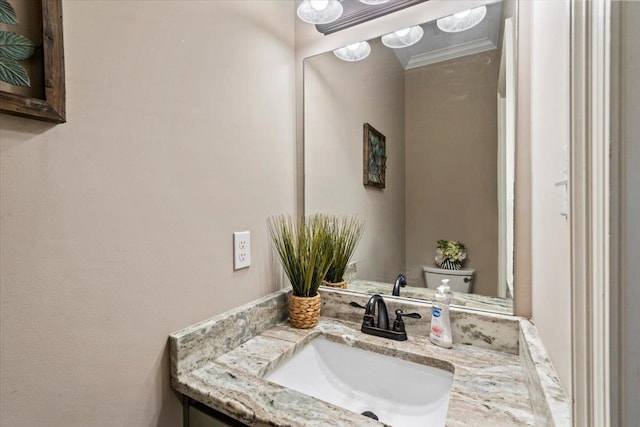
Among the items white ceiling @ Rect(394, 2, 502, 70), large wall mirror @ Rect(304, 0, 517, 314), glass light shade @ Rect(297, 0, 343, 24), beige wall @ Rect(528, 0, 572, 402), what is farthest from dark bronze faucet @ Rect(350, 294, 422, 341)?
glass light shade @ Rect(297, 0, 343, 24)

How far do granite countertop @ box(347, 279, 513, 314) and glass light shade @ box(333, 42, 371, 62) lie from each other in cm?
89

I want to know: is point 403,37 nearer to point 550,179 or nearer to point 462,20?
point 462,20

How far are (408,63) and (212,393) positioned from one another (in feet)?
3.86

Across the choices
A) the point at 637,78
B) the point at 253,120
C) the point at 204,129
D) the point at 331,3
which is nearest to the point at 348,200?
the point at 253,120

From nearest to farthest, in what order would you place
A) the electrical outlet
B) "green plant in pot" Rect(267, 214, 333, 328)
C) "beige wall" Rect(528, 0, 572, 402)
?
"beige wall" Rect(528, 0, 572, 402) < the electrical outlet < "green plant in pot" Rect(267, 214, 333, 328)

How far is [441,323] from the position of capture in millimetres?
876

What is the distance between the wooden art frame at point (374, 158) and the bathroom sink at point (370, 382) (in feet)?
2.04

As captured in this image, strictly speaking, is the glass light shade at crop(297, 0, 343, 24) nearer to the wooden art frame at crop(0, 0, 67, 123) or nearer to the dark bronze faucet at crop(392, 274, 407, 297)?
the wooden art frame at crop(0, 0, 67, 123)

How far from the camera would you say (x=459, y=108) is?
0.99 metres

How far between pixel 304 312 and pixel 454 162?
0.72 m

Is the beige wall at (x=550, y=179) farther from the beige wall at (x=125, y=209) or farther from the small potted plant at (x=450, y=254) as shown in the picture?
the beige wall at (x=125, y=209)

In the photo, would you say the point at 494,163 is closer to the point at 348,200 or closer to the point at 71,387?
the point at 348,200

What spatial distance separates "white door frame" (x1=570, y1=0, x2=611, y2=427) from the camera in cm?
31

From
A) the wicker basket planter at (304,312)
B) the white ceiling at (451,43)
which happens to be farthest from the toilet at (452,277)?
the white ceiling at (451,43)
